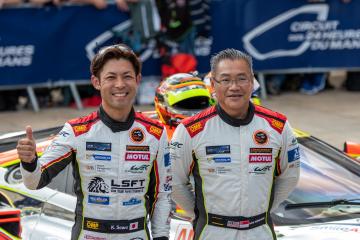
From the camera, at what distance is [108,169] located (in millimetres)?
3846

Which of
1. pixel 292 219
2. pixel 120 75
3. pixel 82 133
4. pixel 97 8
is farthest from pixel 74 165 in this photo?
pixel 97 8

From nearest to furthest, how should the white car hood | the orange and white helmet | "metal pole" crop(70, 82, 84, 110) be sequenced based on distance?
1. the white car hood
2. the orange and white helmet
3. "metal pole" crop(70, 82, 84, 110)

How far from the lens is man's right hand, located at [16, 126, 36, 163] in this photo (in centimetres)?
356

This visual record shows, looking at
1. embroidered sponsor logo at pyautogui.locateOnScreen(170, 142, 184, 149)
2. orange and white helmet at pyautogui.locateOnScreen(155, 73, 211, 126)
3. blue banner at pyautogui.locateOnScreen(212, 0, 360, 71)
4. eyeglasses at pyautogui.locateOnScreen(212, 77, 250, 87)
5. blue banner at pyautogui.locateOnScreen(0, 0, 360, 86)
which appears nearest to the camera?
eyeglasses at pyautogui.locateOnScreen(212, 77, 250, 87)

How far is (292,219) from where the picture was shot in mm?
5043

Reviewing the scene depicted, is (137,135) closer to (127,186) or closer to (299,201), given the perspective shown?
(127,186)

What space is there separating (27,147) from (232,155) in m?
0.99

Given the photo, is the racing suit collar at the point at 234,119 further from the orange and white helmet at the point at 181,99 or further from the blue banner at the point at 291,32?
the blue banner at the point at 291,32

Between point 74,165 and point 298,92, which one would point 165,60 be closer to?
point 298,92

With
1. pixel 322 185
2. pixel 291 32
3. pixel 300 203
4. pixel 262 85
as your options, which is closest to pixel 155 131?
pixel 300 203

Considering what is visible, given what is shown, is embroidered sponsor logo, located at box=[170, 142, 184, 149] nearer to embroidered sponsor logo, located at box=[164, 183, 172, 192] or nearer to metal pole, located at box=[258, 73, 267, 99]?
embroidered sponsor logo, located at box=[164, 183, 172, 192]

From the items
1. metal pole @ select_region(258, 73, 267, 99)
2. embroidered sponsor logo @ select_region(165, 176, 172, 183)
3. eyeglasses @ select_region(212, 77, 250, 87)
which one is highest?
eyeglasses @ select_region(212, 77, 250, 87)

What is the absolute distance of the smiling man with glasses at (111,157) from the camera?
382 centimetres

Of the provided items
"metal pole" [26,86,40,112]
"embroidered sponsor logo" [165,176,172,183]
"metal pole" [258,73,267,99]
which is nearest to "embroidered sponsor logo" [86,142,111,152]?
"embroidered sponsor logo" [165,176,172,183]
